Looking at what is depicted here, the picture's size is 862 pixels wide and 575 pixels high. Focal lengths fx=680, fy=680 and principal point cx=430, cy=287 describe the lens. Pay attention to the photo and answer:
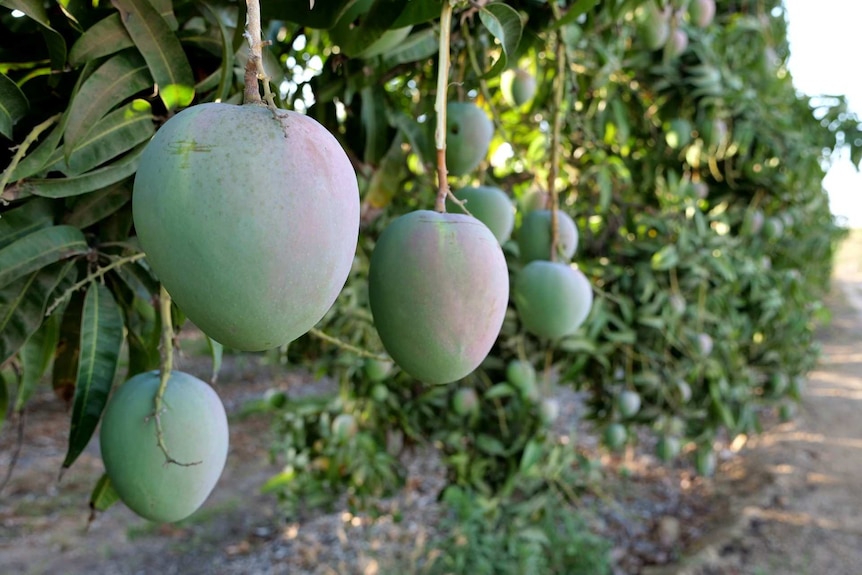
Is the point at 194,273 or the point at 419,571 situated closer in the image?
the point at 194,273

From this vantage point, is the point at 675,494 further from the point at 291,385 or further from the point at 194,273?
the point at 194,273

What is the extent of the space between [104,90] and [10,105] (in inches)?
3.1

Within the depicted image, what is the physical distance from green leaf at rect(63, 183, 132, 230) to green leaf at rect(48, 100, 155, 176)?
0.07 meters

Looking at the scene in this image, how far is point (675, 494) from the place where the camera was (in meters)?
3.44

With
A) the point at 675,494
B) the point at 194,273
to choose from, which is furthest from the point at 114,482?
the point at 675,494

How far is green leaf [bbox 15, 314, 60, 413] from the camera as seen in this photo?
2.25 ft

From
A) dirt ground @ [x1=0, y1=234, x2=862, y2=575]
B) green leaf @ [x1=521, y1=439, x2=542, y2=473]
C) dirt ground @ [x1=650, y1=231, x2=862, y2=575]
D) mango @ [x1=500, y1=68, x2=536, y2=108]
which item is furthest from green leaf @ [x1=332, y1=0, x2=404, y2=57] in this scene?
dirt ground @ [x1=650, y1=231, x2=862, y2=575]

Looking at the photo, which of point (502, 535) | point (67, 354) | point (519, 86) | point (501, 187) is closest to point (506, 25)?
point (67, 354)

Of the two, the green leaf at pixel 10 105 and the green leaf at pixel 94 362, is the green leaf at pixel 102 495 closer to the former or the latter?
the green leaf at pixel 94 362

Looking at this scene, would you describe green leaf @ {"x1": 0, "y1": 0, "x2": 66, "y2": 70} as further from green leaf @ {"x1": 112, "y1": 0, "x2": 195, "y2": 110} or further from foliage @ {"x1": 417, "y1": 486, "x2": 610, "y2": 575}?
foliage @ {"x1": 417, "y1": 486, "x2": 610, "y2": 575}

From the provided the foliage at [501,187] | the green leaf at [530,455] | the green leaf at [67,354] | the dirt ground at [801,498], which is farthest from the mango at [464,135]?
→ the dirt ground at [801,498]

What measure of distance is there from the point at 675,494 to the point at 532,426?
2000mm

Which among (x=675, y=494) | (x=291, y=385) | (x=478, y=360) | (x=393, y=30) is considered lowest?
(x=291, y=385)

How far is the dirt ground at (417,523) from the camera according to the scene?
262 cm
